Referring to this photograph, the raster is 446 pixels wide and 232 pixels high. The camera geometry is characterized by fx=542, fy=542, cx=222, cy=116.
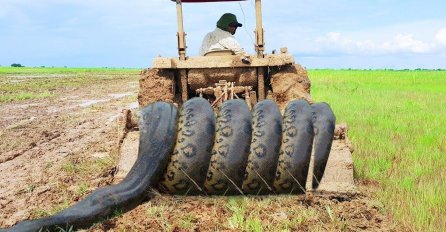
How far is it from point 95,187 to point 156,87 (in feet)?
6.85

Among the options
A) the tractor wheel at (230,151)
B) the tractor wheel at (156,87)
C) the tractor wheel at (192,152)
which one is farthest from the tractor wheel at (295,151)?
the tractor wheel at (156,87)

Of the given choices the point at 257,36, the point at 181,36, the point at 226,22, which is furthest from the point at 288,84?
the point at 181,36

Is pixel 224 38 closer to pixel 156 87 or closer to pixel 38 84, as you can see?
pixel 156 87

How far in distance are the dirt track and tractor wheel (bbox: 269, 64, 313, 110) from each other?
6.99 ft

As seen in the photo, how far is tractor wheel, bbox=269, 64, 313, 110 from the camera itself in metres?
6.61

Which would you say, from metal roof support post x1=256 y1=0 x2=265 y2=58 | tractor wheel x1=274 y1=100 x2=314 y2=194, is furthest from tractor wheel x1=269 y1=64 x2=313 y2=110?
tractor wheel x1=274 y1=100 x2=314 y2=194

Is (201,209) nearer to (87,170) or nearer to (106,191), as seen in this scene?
(106,191)

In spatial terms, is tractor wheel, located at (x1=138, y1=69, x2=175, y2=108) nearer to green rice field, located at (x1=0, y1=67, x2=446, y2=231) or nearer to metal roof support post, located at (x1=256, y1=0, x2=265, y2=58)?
metal roof support post, located at (x1=256, y1=0, x2=265, y2=58)

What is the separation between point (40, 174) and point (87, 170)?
0.53m

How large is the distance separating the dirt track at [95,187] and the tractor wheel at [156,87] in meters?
0.84

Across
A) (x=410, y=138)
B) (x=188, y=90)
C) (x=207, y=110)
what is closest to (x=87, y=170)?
(x=188, y=90)

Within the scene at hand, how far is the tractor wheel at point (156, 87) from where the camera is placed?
6.73m

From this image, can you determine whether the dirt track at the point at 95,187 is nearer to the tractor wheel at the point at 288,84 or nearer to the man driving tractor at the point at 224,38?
the man driving tractor at the point at 224,38

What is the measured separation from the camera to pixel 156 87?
22.2 ft
